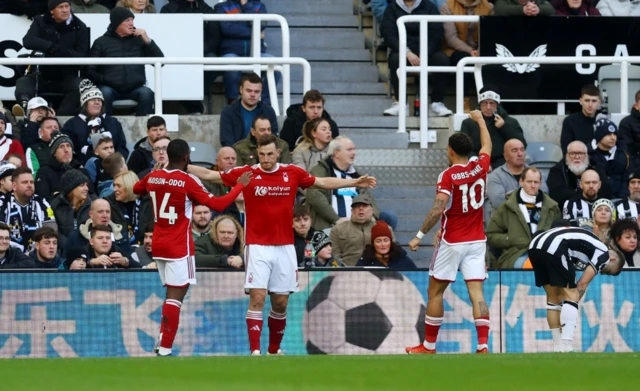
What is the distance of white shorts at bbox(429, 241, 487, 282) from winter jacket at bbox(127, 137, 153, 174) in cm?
416

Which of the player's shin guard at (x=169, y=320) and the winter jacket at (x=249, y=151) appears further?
the winter jacket at (x=249, y=151)

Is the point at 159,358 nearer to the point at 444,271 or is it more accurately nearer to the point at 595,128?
the point at 444,271

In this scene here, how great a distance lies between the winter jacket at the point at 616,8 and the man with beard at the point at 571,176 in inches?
141

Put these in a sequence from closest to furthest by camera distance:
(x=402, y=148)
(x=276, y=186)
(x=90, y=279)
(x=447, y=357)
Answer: (x=447, y=357)
(x=276, y=186)
(x=90, y=279)
(x=402, y=148)

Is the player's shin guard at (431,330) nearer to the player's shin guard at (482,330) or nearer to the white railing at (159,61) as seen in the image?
the player's shin guard at (482,330)

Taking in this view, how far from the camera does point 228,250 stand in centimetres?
1692

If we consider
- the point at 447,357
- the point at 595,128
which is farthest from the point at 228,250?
the point at 595,128

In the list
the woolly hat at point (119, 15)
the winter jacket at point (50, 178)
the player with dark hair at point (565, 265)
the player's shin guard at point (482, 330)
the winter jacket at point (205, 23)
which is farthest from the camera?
the winter jacket at point (205, 23)

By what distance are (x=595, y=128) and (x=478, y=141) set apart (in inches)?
55.3

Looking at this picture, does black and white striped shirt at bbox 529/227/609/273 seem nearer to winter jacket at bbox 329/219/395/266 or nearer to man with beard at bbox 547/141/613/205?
winter jacket at bbox 329/219/395/266

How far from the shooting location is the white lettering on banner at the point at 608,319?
659 inches

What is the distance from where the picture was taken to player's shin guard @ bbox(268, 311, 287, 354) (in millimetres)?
15383

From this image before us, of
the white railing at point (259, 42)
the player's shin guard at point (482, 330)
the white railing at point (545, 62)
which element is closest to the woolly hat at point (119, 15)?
the white railing at point (259, 42)

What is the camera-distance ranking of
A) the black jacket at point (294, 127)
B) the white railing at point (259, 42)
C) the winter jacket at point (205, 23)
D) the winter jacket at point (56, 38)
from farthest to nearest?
the winter jacket at point (205, 23) → the white railing at point (259, 42) → the winter jacket at point (56, 38) → the black jacket at point (294, 127)
